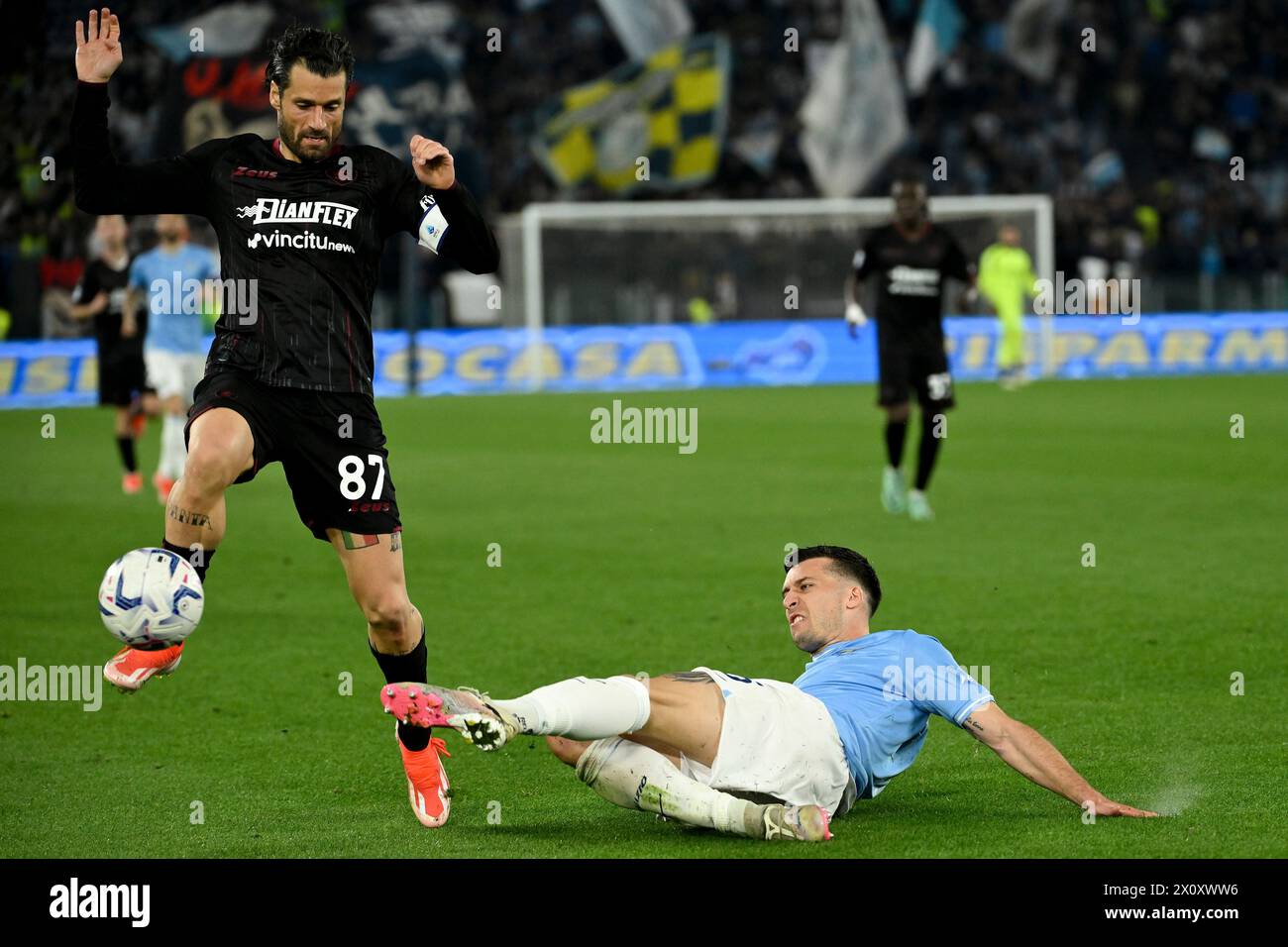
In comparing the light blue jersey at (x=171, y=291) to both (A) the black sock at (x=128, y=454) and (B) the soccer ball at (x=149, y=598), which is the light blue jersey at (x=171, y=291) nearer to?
(A) the black sock at (x=128, y=454)

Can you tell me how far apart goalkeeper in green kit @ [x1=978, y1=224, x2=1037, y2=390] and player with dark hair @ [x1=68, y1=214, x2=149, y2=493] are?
43.6ft

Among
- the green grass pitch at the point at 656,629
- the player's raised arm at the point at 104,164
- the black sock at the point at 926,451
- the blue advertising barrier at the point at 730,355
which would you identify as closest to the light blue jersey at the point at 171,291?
the green grass pitch at the point at 656,629

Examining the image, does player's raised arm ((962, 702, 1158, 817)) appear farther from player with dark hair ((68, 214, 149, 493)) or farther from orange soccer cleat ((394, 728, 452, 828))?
player with dark hair ((68, 214, 149, 493))

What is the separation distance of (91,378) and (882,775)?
21.5 m

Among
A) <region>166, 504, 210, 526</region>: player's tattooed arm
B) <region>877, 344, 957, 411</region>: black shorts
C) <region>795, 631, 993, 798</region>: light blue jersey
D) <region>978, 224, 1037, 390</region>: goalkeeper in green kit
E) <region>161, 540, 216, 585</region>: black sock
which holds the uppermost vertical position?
<region>978, 224, 1037, 390</region>: goalkeeper in green kit

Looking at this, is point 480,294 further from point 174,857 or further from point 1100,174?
point 174,857

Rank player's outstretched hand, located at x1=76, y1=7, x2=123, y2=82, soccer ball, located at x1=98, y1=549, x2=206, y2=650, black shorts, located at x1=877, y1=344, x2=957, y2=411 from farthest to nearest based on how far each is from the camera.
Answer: black shorts, located at x1=877, y1=344, x2=957, y2=411 → player's outstretched hand, located at x1=76, y1=7, x2=123, y2=82 → soccer ball, located at x1=98, y1=549, x2=206, y2=650

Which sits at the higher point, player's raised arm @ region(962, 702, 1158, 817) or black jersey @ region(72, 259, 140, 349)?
black jersey @ region(72, 259, 140, 349)

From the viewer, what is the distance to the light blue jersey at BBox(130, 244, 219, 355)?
14.9 metres

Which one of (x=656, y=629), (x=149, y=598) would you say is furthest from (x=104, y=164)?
(x=656, y=629)

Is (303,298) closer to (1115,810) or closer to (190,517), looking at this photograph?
(190,517)

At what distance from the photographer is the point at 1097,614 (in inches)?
355

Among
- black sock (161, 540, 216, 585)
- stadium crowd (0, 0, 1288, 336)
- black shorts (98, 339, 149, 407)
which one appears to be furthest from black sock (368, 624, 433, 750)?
stadium crowd (0, 0, 1288, 336)

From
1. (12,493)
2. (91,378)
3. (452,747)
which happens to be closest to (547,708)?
(452,747)
